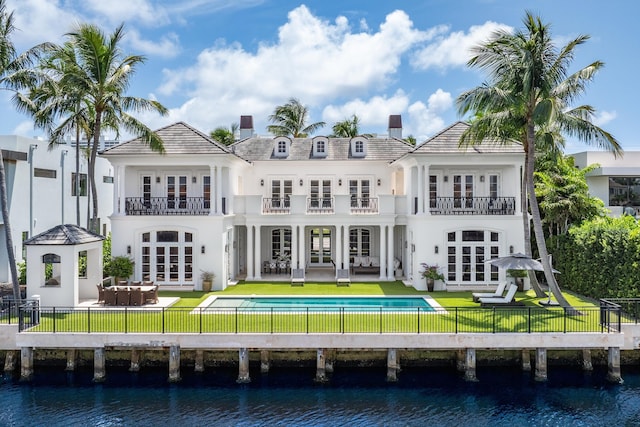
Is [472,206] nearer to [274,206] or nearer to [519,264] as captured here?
[519,264]

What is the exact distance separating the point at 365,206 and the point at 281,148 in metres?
6.38

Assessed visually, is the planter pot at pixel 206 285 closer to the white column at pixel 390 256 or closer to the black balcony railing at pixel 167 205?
the black balcony railing at pixel 167 205

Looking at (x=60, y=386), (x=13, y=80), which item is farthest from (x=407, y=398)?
(x=13, y=80)

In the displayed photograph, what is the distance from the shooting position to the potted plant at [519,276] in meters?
23.0

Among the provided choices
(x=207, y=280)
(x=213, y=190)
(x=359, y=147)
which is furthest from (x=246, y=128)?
(x=207, y=280)

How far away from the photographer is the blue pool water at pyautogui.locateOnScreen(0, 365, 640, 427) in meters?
13.4

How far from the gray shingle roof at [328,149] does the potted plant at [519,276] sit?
10121mm

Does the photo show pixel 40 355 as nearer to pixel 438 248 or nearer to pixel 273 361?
pixel 273 361

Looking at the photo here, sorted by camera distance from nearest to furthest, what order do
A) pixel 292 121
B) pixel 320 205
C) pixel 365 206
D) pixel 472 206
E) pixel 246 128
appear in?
pixel 472 206
pixel 320 205
pixel 365 206
pixel 246 128
pixel 292 121

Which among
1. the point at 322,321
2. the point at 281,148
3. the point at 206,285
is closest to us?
the point at 322,321

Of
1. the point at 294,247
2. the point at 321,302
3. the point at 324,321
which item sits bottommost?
the point at 321,302

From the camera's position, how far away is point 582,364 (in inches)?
658

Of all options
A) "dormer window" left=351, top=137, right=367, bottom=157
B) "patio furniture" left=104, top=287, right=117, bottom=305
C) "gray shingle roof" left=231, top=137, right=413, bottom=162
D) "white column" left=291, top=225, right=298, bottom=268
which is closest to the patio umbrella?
"white column" left=291, top=225, right=298, bottom=268

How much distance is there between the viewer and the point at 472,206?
2519 cm
